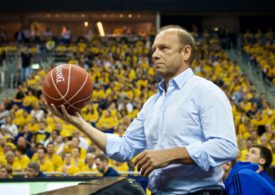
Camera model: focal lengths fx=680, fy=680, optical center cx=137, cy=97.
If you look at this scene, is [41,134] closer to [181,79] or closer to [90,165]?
[90,165]

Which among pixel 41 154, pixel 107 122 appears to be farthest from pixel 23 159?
pixel 107 122

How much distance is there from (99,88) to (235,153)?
17484mm

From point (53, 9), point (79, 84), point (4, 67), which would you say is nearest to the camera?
point (79, 84)

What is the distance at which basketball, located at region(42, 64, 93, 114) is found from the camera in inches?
156

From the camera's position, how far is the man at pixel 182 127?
135 inches

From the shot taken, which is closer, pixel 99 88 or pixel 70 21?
pixel 99 88

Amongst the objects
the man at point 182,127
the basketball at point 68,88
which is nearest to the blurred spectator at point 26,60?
the basketball at point 68,88

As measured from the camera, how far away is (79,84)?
4082mm

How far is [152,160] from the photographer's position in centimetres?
341

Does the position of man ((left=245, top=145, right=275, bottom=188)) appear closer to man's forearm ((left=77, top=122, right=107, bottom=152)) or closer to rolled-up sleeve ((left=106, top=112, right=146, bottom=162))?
rolled-up sleeve ((left=106, top=112, right=146, bottom=162))

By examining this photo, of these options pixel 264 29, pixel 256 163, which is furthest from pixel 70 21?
pixel 256 163

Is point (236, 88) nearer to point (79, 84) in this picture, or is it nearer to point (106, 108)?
point (106, 108)

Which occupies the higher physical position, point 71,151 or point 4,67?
A: point 4,67

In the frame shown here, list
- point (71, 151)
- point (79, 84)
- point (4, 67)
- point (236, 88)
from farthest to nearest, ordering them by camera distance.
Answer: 1. point (4, 67)
2. point (236, 88)
3. point (71, 151)
4. point (79, 84)
